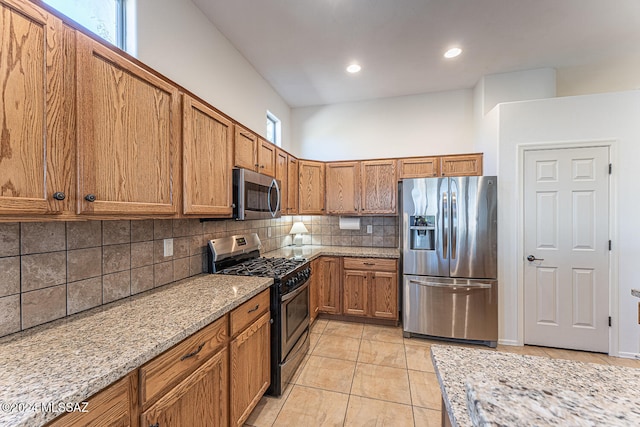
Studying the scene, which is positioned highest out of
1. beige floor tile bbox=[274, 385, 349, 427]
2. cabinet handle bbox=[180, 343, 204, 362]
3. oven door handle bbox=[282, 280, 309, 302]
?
cabinet handle bbox=[180, 343, 204, 362]

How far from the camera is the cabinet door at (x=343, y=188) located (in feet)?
12.1

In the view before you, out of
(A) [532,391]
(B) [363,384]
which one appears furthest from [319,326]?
(A) [532,391]

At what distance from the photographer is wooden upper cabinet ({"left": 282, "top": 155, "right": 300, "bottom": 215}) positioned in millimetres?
3355

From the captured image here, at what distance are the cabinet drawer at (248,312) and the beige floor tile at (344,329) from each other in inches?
60.3

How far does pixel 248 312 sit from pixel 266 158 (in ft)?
5.32

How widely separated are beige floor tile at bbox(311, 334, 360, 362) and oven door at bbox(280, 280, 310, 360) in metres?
0.37

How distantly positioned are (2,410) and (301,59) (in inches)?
126

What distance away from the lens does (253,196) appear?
2.29m

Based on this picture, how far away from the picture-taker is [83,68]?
1.08 m

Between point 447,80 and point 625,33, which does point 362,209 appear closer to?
point 447,80

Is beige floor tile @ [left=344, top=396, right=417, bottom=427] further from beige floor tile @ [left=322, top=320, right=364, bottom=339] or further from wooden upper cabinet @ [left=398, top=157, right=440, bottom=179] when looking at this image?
wooden upper cabinet @ [left=398, top=157, right=440, bottom=179]

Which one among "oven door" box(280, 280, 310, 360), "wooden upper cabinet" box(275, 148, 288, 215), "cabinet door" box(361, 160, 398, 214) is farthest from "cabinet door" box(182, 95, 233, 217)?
"cabinet door" box(361, 160, 398, 214)

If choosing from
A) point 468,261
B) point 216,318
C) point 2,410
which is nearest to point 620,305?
point 468,261

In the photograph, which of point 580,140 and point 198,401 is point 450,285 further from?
point 198,401
